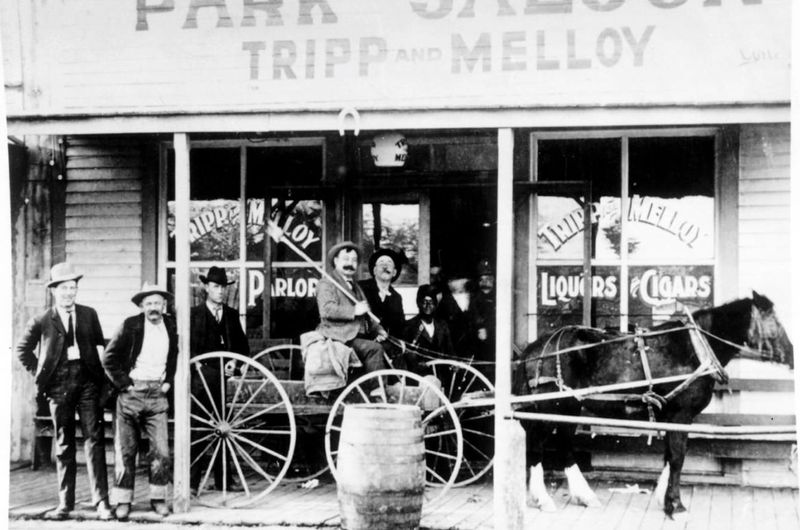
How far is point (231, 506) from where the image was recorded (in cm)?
814

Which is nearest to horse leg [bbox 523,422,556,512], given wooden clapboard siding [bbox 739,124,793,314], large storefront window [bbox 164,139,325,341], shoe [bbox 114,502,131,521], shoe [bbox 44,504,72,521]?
wooden clapboard siding [bbox 739,124,793,314]

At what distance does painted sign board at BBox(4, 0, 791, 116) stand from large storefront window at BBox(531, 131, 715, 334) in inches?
83.1

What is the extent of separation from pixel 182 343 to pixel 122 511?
1.32m

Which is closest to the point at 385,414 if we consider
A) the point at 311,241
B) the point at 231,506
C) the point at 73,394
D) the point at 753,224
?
the point at 231,506

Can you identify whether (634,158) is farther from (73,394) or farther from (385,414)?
(73,394)

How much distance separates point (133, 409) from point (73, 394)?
473 mm

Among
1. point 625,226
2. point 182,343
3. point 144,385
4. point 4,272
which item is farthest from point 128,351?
Result: point 625,226

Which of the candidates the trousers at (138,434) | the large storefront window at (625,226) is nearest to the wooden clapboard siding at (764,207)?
the large storefront window at (625,226)

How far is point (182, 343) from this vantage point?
791cm

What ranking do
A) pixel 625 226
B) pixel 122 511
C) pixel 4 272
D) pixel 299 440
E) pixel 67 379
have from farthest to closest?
pixel 299 440 < pixel 625 226 < pixel 67 379 < pixel 122 511 < pixel 4 272

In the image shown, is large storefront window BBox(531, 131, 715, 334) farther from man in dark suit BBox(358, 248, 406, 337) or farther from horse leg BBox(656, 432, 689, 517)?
horse leg BBox(656, 432, 689, 517)

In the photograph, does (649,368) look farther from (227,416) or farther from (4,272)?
(4,272)

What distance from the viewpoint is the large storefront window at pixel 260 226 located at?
10047 mm

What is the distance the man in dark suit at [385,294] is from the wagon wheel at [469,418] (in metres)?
0.50
